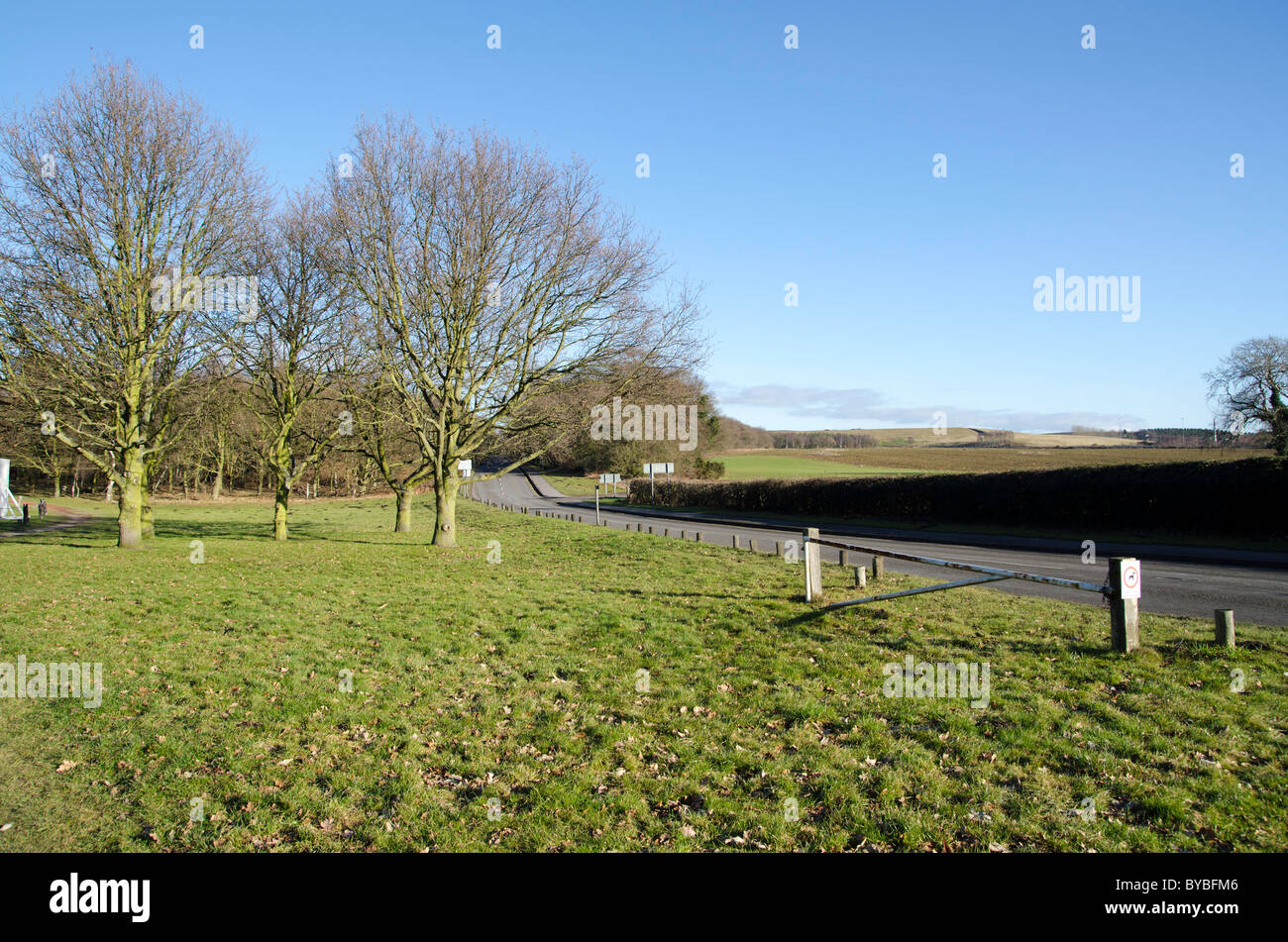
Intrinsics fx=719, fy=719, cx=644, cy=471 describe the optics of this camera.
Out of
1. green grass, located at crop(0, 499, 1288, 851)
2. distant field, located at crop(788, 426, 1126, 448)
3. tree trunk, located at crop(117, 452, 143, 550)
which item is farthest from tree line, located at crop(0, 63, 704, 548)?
distant field, located at crop(788, 426, 1126, 448)

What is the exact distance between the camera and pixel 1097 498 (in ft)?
86.4

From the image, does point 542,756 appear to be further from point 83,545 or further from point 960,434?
point 960,434

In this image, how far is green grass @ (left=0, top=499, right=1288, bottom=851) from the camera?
15.9 feet

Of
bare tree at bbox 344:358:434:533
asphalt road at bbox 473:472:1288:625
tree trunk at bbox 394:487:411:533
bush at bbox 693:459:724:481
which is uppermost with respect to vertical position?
bare tree at bbox 344:358:434:533

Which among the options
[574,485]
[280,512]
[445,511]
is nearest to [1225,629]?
[445,511]

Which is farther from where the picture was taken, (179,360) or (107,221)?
(179,360)

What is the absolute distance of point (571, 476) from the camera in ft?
315

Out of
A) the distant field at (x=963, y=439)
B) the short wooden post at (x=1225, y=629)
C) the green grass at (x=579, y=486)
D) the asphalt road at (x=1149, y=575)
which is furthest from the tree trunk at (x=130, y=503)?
the distant field at (x=963, y=439)

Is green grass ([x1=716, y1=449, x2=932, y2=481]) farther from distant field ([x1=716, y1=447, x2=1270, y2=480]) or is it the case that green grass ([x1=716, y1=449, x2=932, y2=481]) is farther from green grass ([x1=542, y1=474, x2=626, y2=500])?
green grass ([x1=542, y1=474, x2=626, y2=500])

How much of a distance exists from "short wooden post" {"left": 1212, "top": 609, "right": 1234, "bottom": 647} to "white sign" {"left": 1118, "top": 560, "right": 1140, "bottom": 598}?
1.09m

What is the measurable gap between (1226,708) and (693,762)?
486 cm

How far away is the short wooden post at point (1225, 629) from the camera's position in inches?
314
